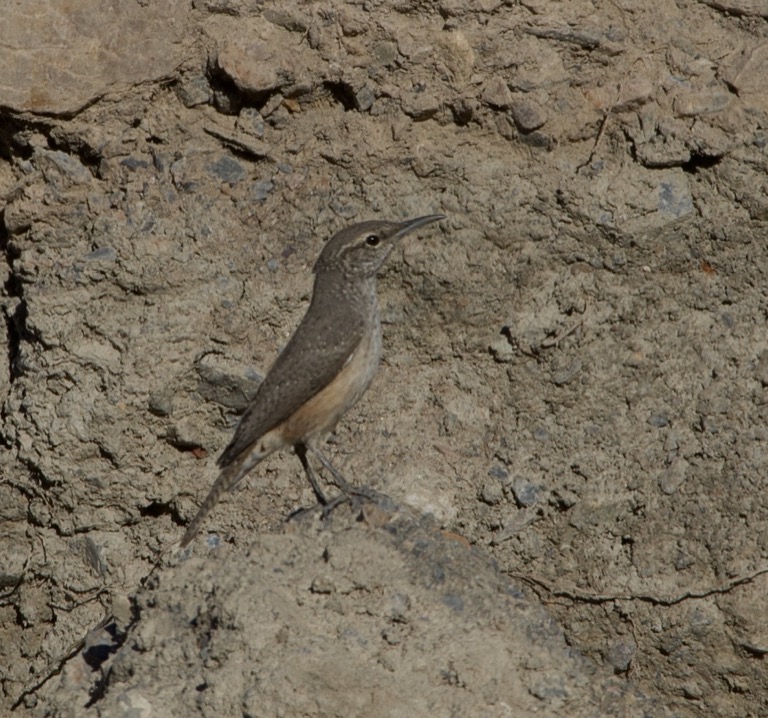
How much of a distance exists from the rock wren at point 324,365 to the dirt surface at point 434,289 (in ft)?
1.22

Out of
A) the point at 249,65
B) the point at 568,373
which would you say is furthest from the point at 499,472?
the point at 249,65

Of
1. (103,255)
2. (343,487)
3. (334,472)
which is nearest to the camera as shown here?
(343,487)

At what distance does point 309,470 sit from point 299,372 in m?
0.59

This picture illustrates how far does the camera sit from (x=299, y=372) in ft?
23.1

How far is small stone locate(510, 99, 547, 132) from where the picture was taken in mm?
7512

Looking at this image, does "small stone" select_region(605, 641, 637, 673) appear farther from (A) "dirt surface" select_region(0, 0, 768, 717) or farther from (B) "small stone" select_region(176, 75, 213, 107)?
(B) "small stone" select_region(176, 75, 213, 107)

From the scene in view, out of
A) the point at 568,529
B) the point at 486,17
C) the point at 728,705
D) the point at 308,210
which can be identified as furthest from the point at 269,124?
the point at 728,705

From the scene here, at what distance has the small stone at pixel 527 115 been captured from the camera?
7.51 m

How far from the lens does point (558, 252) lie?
755cm

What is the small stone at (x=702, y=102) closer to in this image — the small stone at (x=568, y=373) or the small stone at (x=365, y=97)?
the small stone at (x=568, y=373)

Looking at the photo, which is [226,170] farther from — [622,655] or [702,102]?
[622,655]

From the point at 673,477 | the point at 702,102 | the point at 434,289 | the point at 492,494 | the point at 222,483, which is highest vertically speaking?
the point at 702,102

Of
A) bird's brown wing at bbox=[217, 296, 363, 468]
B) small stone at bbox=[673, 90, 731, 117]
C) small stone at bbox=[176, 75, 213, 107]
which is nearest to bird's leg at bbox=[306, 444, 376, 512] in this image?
bird's brown wing at bbox=[217, 296, 363, 468]

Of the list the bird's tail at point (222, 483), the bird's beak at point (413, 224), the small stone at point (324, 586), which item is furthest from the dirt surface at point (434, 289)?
the small stone at point (324, 586)
